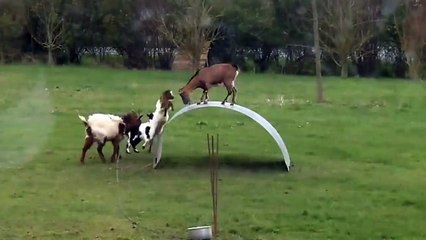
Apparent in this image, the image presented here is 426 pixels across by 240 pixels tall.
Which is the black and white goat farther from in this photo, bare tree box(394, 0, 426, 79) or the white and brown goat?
bare tree box(394, 0, 426, 79)

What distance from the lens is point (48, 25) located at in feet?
99.2

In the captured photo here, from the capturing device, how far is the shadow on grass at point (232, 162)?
1080cm

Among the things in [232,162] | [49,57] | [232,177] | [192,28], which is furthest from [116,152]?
[49,57]

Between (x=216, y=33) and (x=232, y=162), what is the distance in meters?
19.3

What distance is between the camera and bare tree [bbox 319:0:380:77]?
95.9 ft

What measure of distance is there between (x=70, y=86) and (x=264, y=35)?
33.0 ft

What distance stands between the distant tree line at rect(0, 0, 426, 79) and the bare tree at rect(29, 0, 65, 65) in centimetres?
3

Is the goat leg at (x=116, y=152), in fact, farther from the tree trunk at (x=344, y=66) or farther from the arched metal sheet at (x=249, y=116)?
the tree trunk at (x=344, y=66)

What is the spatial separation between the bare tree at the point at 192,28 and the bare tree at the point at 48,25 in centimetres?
356

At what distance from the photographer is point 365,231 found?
765cm

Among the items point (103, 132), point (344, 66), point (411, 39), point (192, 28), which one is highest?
point (192, 28)

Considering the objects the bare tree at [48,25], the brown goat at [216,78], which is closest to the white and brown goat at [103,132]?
the brown goat at [216,78]

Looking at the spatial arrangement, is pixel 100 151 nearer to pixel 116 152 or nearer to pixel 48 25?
pixel 116 152

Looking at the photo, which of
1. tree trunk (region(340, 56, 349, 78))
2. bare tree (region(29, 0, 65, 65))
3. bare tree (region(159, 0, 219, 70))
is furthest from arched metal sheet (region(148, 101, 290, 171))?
bare tree (region(29, 0, 65, 65))
